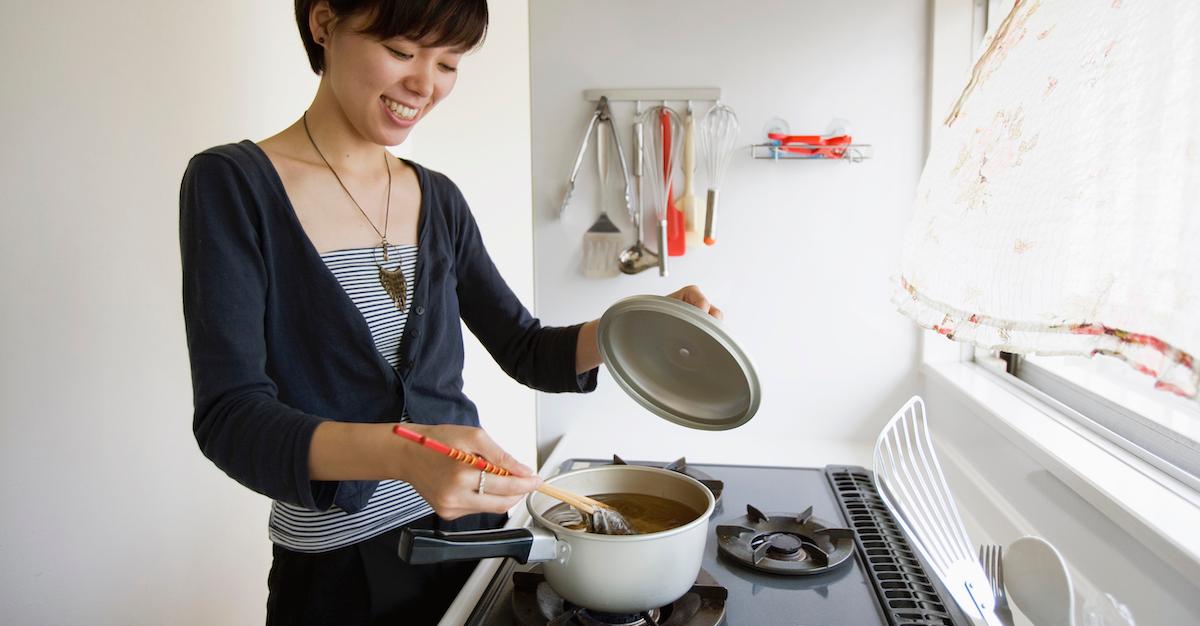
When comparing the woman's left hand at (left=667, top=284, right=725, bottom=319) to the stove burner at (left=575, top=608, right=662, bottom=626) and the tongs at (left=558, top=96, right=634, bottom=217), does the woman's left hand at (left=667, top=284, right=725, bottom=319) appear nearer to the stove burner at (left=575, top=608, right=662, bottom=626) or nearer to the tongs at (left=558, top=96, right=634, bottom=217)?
the stove burner at (left=575, top=608, right=662, bottom=626)

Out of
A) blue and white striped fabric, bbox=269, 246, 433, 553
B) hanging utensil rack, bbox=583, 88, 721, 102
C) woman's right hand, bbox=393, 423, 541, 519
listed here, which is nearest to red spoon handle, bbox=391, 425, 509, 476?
woman's right hand, bbox=393, 423, 541, 519

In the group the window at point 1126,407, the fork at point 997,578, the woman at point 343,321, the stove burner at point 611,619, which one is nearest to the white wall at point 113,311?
the woman at point 343,321

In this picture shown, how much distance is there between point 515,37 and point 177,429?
1.17 m

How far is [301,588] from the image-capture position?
0.87 m

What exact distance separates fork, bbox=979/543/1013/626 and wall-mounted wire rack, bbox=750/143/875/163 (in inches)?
45.0

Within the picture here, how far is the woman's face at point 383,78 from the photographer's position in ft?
2.71

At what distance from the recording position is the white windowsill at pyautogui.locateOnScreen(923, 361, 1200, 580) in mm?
835

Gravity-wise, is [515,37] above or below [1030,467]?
above

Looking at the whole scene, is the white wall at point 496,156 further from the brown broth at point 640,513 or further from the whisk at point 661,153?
the brown broth at point 640,513

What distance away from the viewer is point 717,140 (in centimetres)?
189

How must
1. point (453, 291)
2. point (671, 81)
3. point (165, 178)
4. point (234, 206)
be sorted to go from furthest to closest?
point (671, 81)
point (165, 178)
point (453, 291)
point (234, 206)

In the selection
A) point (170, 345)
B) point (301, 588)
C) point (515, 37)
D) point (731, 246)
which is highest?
point (515, 37)

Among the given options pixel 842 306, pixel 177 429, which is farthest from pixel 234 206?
pixel 842 306

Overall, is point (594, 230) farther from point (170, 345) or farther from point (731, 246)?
point (170, 345)
